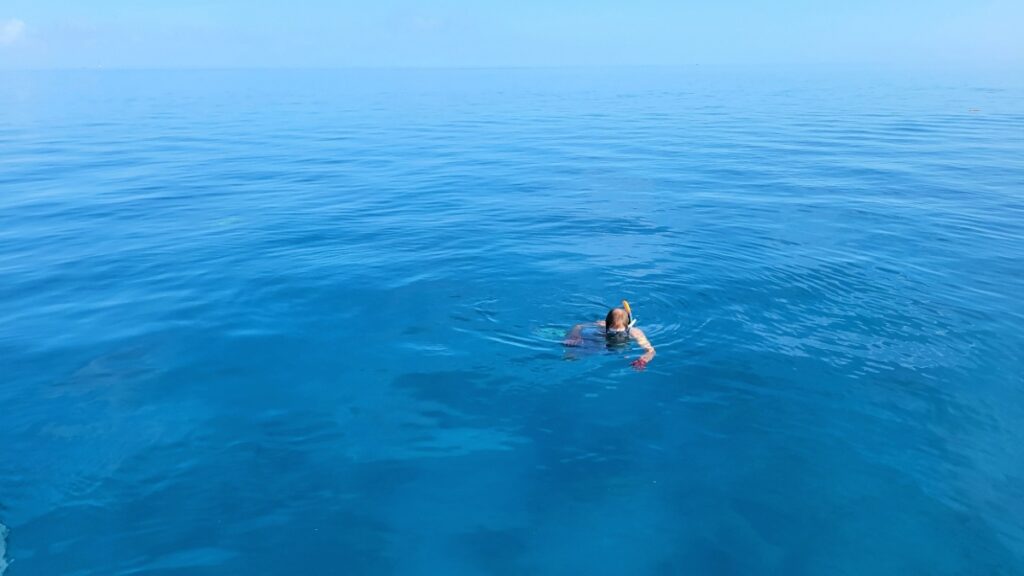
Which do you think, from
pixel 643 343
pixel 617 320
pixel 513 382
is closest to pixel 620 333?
pixel 617 320

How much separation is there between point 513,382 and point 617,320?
2.08 metres

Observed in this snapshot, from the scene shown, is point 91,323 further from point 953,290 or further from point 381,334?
point 953,290

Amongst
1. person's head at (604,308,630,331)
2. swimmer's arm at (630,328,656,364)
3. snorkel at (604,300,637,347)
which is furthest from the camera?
swimmer's arm at (630,328,656,364)

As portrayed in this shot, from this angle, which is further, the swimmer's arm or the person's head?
the swimmer's arm

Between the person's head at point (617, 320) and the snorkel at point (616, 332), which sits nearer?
the person's head at point (617, 320)

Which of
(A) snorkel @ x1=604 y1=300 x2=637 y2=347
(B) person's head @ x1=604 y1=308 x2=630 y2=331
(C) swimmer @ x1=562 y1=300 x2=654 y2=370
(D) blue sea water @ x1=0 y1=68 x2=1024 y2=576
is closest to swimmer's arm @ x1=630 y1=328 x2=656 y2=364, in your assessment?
(C) swimmer @ x1=562 y1=300 x2=654 y2=370

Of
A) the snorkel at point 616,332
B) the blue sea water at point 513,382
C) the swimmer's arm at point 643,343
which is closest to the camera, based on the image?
the blue sea water at point 513,382

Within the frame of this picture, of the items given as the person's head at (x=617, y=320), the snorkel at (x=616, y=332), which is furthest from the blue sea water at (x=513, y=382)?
the person's head at (x=617, y=320)

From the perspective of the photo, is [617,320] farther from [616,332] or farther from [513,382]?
[513,382]

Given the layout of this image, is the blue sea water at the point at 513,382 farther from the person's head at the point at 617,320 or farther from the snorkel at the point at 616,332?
the person's head at the point at 617,320

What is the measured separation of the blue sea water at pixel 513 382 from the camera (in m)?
8.54

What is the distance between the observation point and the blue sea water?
28.0 feet

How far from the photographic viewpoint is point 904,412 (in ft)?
35.4

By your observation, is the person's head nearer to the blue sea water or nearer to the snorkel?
the snorkel
